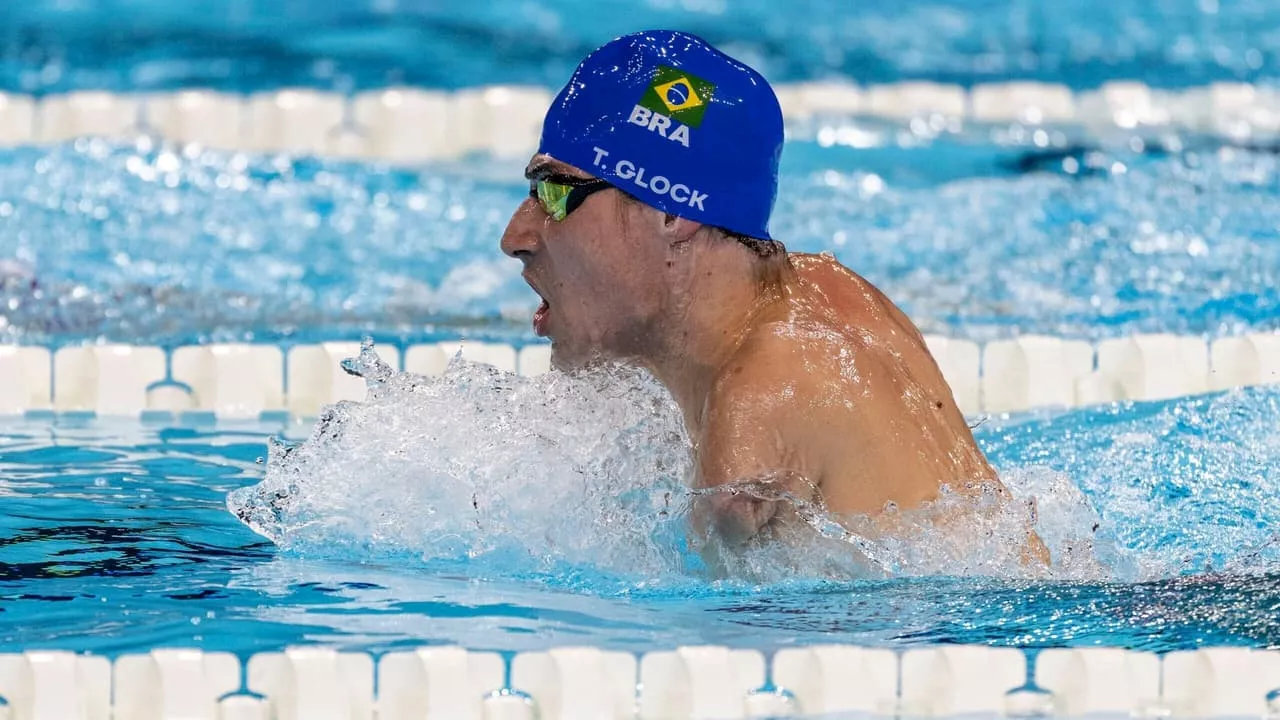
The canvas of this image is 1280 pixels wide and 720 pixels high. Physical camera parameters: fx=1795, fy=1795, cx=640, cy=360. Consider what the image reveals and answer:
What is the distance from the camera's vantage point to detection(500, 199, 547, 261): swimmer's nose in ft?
7.81

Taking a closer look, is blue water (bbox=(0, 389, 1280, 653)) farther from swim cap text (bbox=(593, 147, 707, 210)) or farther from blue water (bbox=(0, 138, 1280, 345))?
blue water (bbox=(0, 138, 1280, 345))

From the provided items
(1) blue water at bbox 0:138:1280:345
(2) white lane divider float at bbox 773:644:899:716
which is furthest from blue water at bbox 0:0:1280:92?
(2) white lane divider float at bbox 773:644:899:716

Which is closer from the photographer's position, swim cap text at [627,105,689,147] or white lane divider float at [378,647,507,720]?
white lane divider float at [378,647,507,720]

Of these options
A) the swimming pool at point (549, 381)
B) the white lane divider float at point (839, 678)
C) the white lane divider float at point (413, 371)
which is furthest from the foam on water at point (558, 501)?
the white lane divider float at point (413, 371)

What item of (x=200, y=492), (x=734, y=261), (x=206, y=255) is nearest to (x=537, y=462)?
(x=734, y=261)

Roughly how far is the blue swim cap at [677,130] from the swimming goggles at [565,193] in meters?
0.02

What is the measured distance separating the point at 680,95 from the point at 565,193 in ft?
0.67

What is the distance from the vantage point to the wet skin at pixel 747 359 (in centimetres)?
220

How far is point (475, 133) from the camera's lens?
7.29m

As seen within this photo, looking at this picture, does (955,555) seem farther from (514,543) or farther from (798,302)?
(514,543)

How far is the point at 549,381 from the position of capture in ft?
8.38

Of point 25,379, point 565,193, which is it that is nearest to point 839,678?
point 565,193

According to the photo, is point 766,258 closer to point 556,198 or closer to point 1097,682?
point 556,198

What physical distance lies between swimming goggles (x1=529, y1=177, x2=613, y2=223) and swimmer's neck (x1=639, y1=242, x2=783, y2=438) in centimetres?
16
